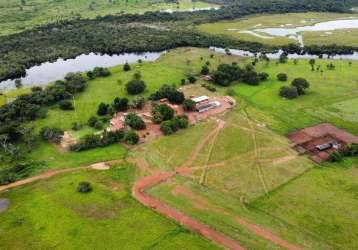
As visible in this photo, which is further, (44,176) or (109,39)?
(109,39)

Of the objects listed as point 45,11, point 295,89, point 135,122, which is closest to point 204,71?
point 295,89

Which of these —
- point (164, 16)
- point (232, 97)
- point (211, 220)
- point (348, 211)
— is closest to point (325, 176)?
point (348, 211)

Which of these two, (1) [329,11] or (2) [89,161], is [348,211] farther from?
(1) [329,11]

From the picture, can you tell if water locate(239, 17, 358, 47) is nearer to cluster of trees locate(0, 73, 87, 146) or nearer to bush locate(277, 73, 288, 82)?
bush locate(277, 73, 288, 82)

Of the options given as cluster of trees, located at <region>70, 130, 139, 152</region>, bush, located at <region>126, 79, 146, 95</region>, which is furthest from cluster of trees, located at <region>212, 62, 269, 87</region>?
cluster of trees, located at <region>70, 130, 139, 152</region>

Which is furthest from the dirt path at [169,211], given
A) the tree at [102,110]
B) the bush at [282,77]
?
the bush at [282,77]

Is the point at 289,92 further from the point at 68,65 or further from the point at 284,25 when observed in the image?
the point at 284,25

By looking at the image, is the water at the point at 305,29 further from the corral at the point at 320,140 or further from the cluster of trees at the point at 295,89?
the corral at the point at 320,140
